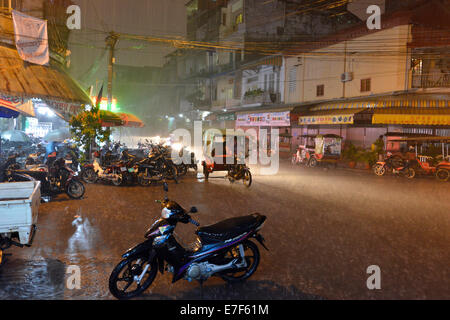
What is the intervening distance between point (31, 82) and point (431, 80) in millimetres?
19813

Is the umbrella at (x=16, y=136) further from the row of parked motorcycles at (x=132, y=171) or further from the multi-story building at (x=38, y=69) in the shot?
the row of parked motorcycles at (x=132, y=171)

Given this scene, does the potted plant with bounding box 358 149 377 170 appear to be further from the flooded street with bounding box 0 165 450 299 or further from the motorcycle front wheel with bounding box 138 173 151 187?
the motorcycle front wheel with bounding box 138 173 151 187

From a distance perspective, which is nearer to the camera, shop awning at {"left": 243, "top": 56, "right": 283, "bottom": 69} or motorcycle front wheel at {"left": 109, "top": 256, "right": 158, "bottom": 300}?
motorcycle front wheel at {"left": 109, "top": 256, "right": 158, "bottom": 300}

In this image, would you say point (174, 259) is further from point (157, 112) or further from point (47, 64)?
point (157, 112)

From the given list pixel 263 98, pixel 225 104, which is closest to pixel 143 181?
pixel 263 98

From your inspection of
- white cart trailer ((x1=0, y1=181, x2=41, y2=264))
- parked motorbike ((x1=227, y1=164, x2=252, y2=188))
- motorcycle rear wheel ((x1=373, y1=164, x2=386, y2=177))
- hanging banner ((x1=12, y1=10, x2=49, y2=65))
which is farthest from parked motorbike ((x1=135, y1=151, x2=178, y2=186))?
motorcycle rear wheel ((x1=373, y1=164, x2=386, y2=177))

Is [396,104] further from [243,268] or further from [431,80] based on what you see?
[243,268]

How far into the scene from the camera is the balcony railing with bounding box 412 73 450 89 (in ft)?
59.5

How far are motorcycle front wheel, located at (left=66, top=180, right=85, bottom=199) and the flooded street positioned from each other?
0.30 meters

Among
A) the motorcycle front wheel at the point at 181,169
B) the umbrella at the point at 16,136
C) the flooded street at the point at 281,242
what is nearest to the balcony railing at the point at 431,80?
the flooded street at the point at 281,242

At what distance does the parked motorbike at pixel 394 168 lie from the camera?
54.9 ft

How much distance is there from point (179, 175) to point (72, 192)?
21.6 ft

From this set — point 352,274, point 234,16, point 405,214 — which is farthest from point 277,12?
point 352,274
